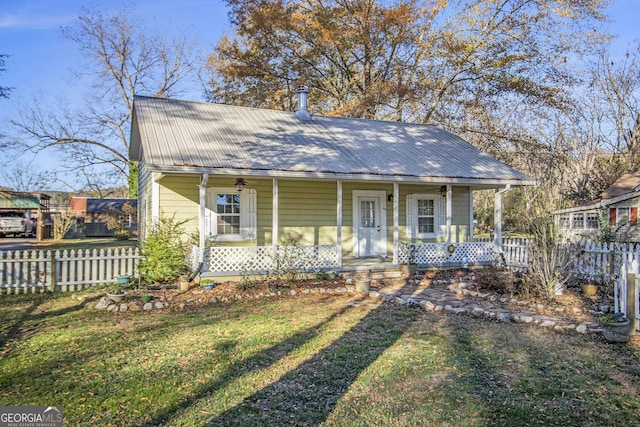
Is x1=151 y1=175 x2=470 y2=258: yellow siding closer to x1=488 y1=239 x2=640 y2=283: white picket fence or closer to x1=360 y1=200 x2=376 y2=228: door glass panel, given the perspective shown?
x1=360 y1=200 x2=376 y2=228: door glass panel

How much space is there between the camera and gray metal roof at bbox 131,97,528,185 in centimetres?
1060

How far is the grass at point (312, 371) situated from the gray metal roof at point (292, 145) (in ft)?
14.5

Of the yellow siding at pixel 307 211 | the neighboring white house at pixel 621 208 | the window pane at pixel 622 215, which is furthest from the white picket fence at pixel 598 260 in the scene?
the window pane at pixel 622 215

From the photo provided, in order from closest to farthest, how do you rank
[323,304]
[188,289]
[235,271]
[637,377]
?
1. [637,377]
2. [323,304]
3. [188,289]
4. [235,271]

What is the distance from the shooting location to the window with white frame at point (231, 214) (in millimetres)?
11633

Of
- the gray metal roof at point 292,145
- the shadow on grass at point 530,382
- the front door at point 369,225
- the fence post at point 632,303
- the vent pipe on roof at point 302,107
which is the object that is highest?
the vent pipe on roof at point 302,107

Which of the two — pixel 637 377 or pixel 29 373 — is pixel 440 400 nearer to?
pixel 637 377

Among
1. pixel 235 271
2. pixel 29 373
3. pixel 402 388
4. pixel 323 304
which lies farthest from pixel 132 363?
pixel 235 271

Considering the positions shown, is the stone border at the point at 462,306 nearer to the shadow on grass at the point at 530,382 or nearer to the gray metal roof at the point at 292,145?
the shadow on grass at the point at 530,382

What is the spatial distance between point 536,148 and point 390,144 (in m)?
12.9

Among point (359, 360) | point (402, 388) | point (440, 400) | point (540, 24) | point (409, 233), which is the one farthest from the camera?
point (540, 24)

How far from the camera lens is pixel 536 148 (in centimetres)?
2316

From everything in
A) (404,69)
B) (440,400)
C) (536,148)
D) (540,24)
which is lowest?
(440,400)

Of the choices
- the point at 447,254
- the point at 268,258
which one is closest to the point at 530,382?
the point at 268,258
